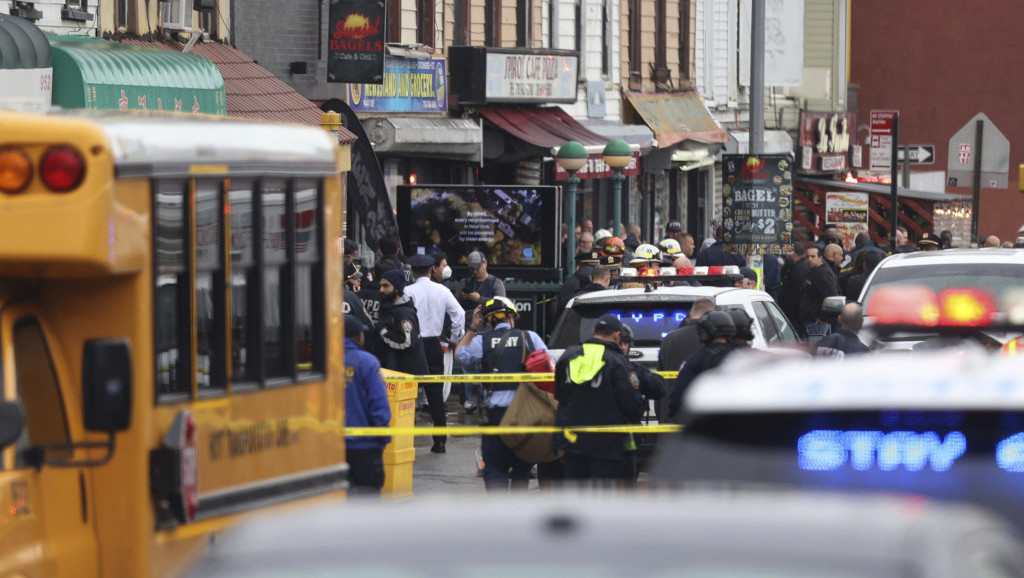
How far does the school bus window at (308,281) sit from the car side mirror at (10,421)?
2237 mm

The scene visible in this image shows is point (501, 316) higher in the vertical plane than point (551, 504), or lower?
lower

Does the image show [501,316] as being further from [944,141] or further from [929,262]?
[944,141]

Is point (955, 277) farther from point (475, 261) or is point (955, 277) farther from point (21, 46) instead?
point (21, 46)

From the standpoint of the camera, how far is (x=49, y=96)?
17047mm

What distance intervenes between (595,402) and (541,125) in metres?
20.5

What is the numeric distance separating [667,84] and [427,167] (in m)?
11.5

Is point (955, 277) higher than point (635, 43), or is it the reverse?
point (635, 43)

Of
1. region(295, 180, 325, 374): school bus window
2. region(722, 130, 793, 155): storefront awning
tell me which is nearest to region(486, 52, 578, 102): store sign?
region(722, 130, 793, 155): storefront awning

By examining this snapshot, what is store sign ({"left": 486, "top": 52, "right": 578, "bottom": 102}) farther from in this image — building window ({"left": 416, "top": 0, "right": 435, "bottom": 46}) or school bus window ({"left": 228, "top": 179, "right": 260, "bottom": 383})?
school bus window ({"left": 228, "top": 179, "right": 260, "bottom": 383})

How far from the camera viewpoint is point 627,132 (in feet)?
120

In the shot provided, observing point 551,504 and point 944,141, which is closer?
point 551,504

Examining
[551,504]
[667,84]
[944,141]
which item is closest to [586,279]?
[551,504]

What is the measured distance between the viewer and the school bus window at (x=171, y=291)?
7.17 metres

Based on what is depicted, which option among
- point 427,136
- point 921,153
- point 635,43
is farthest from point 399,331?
point 921,153
